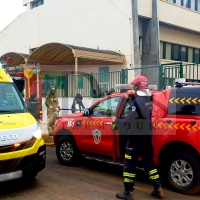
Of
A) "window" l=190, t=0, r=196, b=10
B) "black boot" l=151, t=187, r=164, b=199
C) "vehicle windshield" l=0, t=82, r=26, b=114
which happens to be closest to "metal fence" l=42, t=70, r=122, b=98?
"vehicle windshield" l=0, t=82, r=26, b=114

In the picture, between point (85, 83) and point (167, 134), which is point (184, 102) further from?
point (85, 83)

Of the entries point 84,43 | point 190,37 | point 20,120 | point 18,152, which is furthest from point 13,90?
point 190,37

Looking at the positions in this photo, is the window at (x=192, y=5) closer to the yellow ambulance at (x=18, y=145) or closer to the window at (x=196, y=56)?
the window at (x=196, y=56)

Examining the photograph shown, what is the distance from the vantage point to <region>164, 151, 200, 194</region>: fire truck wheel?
4746mm

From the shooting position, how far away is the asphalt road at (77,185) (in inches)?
192

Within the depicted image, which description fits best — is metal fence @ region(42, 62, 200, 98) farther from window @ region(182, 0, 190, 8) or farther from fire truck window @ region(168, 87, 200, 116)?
window @ region(182, 0, 190, 8)

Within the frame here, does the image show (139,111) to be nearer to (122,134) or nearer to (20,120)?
(122,134)

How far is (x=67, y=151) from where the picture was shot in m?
6.84

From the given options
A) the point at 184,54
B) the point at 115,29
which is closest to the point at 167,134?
the point at 115,29

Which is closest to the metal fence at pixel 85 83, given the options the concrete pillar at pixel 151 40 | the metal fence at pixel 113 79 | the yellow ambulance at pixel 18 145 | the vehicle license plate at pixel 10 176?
the metal fence at pixel 113 79

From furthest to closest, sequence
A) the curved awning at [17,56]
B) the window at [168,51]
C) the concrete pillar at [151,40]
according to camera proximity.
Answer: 1. the window at [168,51]
2. the curved awning at [17,56]
3. the concrete pillar at [151,40]

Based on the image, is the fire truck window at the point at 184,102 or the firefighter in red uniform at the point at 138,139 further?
the fire truck window at the point at 184,102

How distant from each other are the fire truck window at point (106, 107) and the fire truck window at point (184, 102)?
1208 mm

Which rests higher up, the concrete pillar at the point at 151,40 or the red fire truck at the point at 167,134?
the concrete pillar at the point at 151,40
